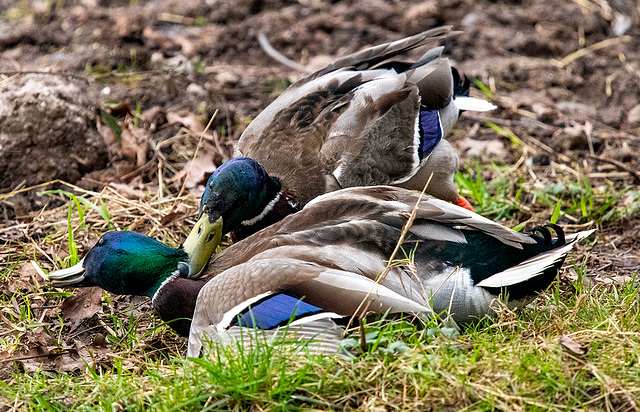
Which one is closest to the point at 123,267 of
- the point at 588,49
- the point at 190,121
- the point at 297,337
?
the point at 297,337

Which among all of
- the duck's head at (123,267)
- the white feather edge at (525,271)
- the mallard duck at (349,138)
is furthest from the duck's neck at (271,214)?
the white feather edge at (525,271)

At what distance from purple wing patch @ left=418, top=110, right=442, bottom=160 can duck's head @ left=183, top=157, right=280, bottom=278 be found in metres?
0.98

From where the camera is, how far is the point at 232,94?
6.17 meters

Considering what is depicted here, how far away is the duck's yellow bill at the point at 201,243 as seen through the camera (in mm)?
3537

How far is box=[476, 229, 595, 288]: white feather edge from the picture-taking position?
3.10m

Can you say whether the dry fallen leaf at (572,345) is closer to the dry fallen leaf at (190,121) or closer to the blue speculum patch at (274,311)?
the blue speculum patch at (274,311)

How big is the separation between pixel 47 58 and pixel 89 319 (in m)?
3.72

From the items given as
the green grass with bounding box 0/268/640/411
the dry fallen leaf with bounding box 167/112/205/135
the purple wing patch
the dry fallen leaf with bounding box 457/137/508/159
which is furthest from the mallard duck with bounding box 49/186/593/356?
the dry fallen leaf with bounding box 457/137/508/159

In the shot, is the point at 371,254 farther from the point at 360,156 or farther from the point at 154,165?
the point at 154,165

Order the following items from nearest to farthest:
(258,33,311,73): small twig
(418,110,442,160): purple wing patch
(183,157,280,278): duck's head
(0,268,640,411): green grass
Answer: (0,268,640,411): green grass
(183,157,280,278): duck's head
(418,110,442,160): purple wing patch
(258,33,311,73): small twig

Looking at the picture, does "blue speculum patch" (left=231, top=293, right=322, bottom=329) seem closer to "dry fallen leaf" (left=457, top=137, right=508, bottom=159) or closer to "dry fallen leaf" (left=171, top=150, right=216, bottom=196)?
"dry fallen leaf" (left=171, top=150, right=216, bottom=196)

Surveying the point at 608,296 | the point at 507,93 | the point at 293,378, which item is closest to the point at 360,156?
the point at 608,296

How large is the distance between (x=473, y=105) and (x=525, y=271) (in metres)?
A: 2.16

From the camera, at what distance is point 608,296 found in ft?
11.3
